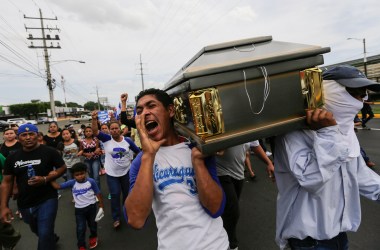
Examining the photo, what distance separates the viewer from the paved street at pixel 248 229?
9.27ft

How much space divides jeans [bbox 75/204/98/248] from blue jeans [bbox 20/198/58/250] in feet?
1.71

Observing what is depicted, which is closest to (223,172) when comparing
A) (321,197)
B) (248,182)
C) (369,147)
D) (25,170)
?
(321,197)

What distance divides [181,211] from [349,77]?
118 centimetres

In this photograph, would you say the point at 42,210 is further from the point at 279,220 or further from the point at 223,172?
the point at 279,220

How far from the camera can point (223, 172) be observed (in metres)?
2.52

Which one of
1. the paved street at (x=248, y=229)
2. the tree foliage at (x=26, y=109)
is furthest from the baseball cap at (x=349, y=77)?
the tree foliage at (x=26, y=109)

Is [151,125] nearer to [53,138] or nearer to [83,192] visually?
[83,192]

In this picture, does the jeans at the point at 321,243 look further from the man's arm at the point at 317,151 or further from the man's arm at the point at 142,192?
the man's arm at the point at 142,192

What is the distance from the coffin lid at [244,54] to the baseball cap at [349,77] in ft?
0.55

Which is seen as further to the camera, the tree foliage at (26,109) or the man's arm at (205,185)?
the tree foliage at (26,109)

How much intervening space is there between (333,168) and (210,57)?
880 millimetres

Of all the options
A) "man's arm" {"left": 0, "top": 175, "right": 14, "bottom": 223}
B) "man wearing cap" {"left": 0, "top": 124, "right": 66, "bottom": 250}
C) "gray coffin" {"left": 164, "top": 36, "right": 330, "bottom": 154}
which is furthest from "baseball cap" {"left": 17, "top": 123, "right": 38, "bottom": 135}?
"gray coffin" {"left": 164, "top": 36, "right": 330, "bottom": 154}

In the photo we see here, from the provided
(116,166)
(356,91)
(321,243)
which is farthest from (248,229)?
(356,91)

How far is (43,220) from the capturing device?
105 inches
